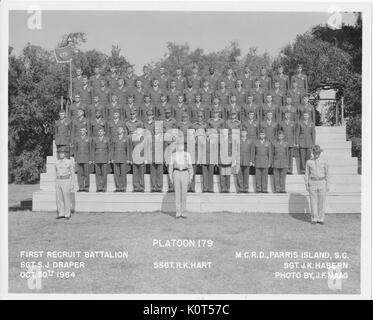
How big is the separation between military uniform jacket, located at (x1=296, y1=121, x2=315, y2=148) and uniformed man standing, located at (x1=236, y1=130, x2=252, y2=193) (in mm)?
1279

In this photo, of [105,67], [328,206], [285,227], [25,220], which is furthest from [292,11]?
[105,67]

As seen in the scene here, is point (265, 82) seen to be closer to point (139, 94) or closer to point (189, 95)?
point (189, 95)

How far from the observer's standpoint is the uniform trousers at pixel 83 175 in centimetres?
1072

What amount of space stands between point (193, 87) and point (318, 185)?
14.3 ft

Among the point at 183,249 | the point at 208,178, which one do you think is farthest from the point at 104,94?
the point at 183,249

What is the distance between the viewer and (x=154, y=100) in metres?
11.8

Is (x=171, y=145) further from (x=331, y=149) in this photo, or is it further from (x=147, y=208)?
(x=331, y=149)

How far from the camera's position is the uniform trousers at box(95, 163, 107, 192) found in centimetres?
1068

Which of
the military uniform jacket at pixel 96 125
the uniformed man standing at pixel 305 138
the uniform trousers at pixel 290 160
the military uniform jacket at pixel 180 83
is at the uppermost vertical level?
the military uniform jacket at pixel 180 83


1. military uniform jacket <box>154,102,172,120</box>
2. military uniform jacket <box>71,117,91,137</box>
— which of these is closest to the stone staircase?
military uniform jacket <box>71,117,91,137</box>

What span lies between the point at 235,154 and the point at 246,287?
174 inches

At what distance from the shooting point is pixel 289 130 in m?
11.3

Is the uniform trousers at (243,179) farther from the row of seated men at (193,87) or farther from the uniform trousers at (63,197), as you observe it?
the uniform trousers at (63,197)

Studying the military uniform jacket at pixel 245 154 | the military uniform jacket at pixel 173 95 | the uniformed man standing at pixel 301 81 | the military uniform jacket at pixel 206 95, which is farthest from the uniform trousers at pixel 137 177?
the uniformed man standing at pixel 301 81
